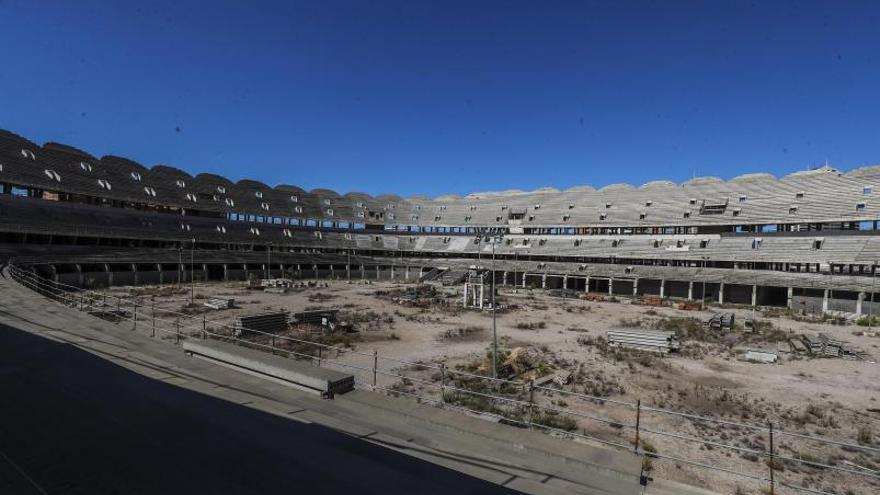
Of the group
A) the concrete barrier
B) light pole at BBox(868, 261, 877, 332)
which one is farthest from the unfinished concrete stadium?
light pole at BBox(868, 261, 877, 332)

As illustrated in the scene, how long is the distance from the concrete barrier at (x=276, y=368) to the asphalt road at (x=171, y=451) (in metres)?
1.65

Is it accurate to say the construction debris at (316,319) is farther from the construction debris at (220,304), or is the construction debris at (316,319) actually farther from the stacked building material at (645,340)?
the stacked building material at (645,340)

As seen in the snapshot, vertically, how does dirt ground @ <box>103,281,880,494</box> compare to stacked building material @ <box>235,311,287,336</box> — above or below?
below

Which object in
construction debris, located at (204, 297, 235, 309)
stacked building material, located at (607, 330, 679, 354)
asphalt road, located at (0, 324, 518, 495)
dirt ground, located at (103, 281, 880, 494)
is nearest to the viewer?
asphalt road, located at (0, 324, 518, 495)

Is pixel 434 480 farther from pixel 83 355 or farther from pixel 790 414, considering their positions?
pixel 790 414

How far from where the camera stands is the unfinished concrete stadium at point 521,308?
10.1m

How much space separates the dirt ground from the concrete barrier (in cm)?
168

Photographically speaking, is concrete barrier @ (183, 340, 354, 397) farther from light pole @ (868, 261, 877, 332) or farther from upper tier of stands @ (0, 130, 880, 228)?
upper tier of stands @ (0, 130, 880, 228)

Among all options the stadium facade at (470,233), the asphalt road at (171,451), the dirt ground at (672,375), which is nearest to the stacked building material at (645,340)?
the dirt ground at (672,375)

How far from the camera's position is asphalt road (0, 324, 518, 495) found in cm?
546

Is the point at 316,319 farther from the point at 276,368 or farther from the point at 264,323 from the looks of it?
the point at 276,368

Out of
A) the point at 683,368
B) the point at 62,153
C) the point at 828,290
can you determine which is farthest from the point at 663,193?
the point at 62,153

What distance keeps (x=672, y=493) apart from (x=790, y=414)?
515 inches

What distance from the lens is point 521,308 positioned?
151 feet
